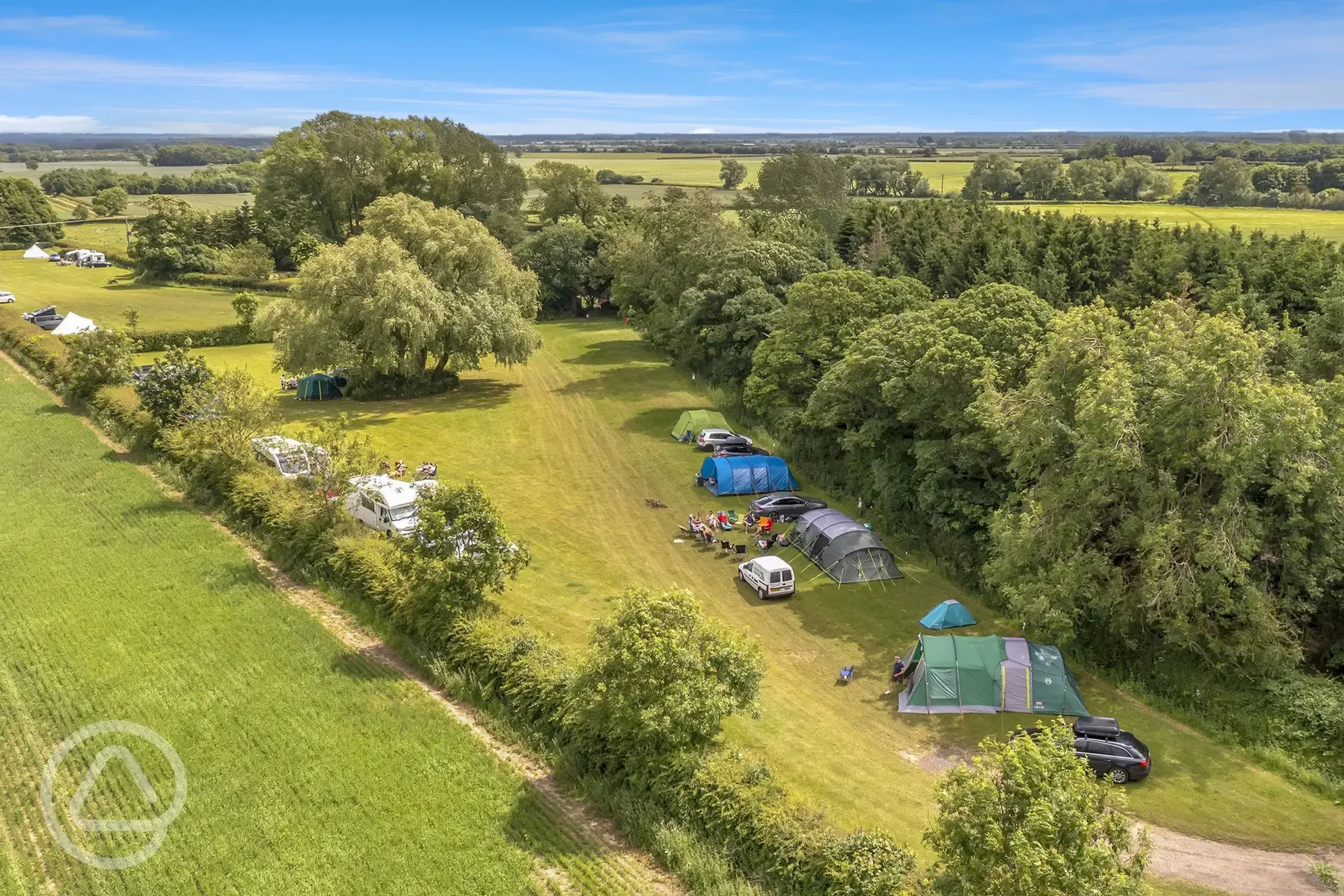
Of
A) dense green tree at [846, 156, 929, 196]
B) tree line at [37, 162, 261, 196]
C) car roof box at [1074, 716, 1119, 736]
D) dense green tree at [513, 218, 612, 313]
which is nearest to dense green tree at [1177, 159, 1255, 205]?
dense green tree at [846, 156, 929, 196]

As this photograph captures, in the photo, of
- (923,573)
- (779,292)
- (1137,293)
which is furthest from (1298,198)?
(923,573)

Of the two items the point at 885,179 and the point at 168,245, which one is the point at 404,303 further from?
the point at 885,179

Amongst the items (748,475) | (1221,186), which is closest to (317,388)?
(748,475)

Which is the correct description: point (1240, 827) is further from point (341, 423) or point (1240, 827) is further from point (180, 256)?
point (180, 256)

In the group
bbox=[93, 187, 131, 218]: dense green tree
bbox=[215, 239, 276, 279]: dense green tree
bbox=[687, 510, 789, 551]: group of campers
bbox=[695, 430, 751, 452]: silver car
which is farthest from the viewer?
bbox=[93, 187, 131, 218]: dense green tree

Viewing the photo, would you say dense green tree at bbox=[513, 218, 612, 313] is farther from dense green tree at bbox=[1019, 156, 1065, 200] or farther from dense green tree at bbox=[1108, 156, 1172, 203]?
dense green tree at bbox=[1108, 156, 1172, 203]

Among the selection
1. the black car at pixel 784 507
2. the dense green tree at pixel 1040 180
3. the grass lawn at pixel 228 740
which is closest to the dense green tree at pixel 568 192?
the dense green tree at pixel 1040 180
